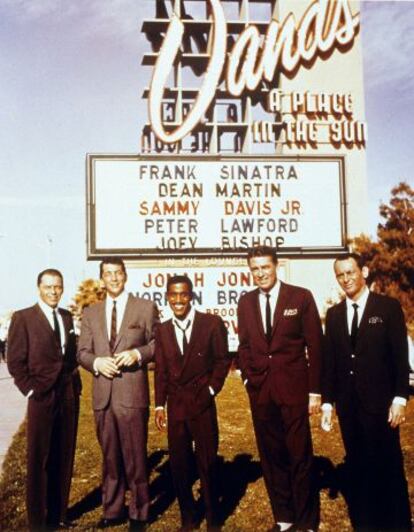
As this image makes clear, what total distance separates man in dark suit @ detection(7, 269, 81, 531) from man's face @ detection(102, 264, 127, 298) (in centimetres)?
37

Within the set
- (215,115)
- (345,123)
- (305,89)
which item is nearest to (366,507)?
(345,123)

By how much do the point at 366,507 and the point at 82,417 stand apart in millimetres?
8060

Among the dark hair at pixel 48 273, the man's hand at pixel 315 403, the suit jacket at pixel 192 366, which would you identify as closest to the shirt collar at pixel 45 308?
the dark hair at pixel 48 273

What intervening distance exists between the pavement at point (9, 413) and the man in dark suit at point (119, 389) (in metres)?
3.35

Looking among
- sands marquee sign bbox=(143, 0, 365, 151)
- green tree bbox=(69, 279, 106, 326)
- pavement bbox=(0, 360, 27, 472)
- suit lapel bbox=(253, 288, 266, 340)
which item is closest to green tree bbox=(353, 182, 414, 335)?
sands marquee sign bbox=(143, 0, 365, 151)

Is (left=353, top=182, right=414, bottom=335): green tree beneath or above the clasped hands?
above

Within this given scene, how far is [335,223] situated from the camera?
10.2 meters

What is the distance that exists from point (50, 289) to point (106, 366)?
0.77m

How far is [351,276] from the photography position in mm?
4816

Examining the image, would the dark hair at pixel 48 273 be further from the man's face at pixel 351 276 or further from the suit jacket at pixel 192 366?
the man's face at pixel 351 276

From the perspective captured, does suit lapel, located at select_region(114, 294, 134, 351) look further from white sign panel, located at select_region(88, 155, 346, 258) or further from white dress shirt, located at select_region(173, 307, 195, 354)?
white sign panel, located at select_region(88, 155, 346, 258)

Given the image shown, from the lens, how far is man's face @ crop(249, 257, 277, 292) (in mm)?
5156

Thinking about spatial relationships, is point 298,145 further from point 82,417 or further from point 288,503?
point 288,503

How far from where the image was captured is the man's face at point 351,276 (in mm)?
4816
